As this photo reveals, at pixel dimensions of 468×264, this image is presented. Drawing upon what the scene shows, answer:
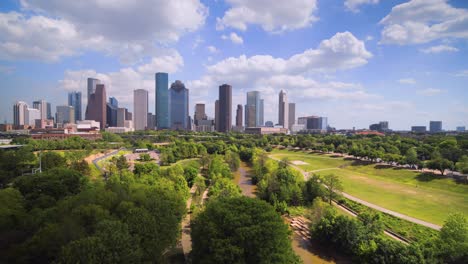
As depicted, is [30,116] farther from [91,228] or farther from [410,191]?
[410,191]

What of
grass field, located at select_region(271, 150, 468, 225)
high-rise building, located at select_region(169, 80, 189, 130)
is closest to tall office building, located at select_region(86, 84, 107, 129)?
high-rise building, located at select_region(169, 80, 189, 130)

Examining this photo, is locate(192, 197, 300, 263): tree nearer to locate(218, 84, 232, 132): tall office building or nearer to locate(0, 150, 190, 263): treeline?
locate(0, 150, 190, 263): treeline

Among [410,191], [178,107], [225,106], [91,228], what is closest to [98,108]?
[178,107]

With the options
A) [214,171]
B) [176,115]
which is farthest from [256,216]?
[176,115]

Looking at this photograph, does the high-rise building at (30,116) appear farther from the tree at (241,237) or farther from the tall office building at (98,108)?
the tree at (241,237)

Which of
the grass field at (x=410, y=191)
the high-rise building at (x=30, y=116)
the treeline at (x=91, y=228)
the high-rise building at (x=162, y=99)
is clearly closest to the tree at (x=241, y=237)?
the treeline at (x=91, y=228)

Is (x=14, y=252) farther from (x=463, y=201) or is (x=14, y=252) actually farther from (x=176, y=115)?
(x=176, y=115)
